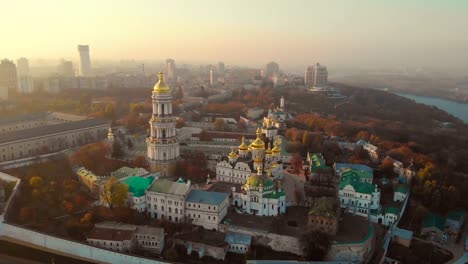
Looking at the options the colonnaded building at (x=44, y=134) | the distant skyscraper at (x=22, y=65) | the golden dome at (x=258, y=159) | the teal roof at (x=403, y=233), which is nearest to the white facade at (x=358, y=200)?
the teal roof at (x=403, y=233)

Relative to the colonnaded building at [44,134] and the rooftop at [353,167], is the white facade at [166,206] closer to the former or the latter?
the rooftop at [353,167]

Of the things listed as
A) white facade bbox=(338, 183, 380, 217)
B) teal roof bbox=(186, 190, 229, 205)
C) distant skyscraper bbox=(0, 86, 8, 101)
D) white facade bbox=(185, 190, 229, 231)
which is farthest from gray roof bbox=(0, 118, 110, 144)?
white facade bbox=(338, 183, 380, 217)

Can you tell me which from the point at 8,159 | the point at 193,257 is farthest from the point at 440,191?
the point at 8,159

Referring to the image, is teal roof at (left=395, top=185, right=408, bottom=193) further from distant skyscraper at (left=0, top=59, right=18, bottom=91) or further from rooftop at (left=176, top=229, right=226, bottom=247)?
distant skyscraper at (left=0, top=59, right=18, bottom=91)

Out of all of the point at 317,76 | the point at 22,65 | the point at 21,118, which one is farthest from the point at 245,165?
the point at 22,65

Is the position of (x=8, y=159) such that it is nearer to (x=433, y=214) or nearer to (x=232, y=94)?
(x=433, y=214)

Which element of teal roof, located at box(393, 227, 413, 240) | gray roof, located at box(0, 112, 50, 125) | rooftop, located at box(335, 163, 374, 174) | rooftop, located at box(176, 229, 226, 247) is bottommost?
teal roof, located at box(393, 227, 413, 240)
